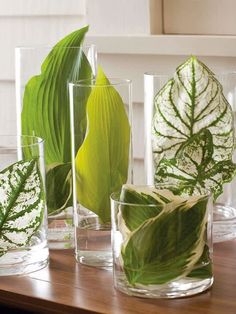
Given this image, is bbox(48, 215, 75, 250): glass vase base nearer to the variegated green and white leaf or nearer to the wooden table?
the wooden table

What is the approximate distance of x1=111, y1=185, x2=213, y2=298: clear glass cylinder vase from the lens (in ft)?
3.51

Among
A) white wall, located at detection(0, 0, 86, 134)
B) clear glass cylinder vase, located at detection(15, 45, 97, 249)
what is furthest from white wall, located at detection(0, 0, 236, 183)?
clear glass cylinder vase, located at detection(15, 45, 97, 249)

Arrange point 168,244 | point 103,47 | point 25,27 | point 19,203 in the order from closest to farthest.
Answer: point 168,244
point 19,203
point 103,47
point 25,27

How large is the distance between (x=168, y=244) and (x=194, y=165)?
0.19 metres

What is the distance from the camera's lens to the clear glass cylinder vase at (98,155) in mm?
1215

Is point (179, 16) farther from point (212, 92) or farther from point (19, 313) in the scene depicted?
point (19, 313)

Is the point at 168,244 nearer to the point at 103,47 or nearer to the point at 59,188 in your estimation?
the point at 59,188

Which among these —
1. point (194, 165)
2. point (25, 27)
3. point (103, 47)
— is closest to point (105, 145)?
point (194, 165)

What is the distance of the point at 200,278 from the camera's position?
1.10 metres

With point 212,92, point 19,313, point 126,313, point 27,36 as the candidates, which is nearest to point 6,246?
point 19,313

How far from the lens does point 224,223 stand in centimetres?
131

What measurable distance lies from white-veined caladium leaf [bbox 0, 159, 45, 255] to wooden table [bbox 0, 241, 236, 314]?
50 millimetres

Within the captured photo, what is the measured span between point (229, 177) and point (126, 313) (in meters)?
0.30

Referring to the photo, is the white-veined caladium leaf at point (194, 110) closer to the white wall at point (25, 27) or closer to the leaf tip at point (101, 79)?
the leaf tip at point (101, 79)
